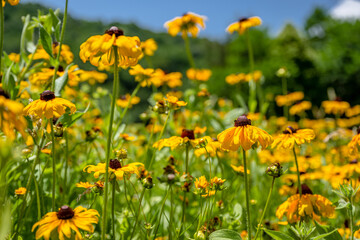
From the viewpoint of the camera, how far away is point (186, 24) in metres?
2.18

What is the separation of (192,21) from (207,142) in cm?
119

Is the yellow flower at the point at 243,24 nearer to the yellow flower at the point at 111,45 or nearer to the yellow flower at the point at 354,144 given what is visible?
the yellow flower at the point at 354,144

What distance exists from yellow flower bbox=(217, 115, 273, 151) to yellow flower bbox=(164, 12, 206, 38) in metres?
1.26

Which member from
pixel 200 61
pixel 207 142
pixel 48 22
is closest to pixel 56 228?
pixel 207 142

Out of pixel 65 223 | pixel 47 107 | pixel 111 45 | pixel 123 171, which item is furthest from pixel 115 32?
pixel 65 223

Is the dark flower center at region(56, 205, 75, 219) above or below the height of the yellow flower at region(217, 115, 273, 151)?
below

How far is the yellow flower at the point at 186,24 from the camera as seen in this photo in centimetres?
213

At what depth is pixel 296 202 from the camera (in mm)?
1231

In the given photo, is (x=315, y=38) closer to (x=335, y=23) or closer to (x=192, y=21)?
(x=335, y=23)

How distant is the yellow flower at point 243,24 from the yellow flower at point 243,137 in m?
1.38

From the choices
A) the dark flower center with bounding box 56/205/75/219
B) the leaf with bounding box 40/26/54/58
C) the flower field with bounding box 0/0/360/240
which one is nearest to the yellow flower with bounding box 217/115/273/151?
the flower field with bounding box 0/0/360/240

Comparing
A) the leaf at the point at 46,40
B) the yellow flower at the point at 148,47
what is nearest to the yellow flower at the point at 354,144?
the leaf at the point at 46,40

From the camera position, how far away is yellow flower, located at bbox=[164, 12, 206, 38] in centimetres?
213

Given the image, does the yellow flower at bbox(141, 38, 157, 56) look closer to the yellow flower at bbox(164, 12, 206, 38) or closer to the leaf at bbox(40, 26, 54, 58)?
the yellow flower at bbox(164, 12, 206, 38)
